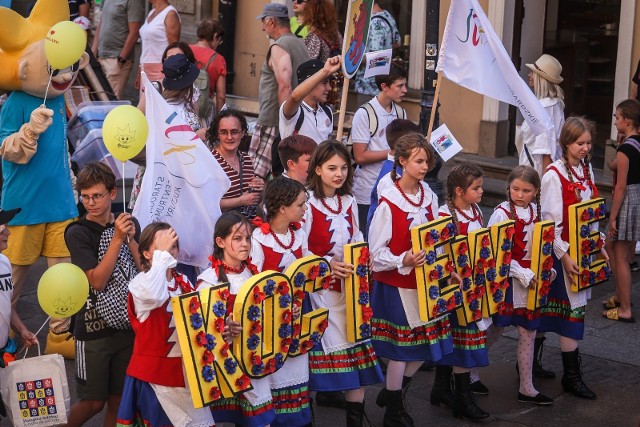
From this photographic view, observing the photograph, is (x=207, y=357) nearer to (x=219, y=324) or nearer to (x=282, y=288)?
(x=219, y=324)

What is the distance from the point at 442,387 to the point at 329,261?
1358 millimetres

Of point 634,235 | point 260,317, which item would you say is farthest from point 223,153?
point 634,235

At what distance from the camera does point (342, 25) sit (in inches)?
575

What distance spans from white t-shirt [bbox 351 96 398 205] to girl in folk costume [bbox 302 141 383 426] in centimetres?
182

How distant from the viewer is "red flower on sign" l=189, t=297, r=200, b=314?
16.9 ft

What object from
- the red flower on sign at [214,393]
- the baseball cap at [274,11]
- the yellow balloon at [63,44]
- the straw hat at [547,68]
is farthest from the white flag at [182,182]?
the straw hat at [547,68]

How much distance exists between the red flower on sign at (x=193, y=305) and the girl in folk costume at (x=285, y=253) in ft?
2.29

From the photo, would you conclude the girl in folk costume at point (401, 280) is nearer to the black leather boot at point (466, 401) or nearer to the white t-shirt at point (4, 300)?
the black leather boot at point (466, 401)

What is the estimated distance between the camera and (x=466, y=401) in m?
6.69

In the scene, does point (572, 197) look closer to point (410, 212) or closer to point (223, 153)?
point (410, 212)

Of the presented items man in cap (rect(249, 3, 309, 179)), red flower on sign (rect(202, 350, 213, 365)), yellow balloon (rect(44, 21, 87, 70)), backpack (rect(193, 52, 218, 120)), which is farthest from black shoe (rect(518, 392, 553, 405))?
backpack (rect(193, 52, 218, 120))

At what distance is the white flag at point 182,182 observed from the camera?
6461 mm

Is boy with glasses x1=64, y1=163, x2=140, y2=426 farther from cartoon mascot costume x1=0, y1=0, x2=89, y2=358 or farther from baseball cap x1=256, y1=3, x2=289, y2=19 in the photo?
baseball cap x1=256, y1=3, x2=289, y2=19

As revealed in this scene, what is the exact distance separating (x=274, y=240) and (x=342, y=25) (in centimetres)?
904
